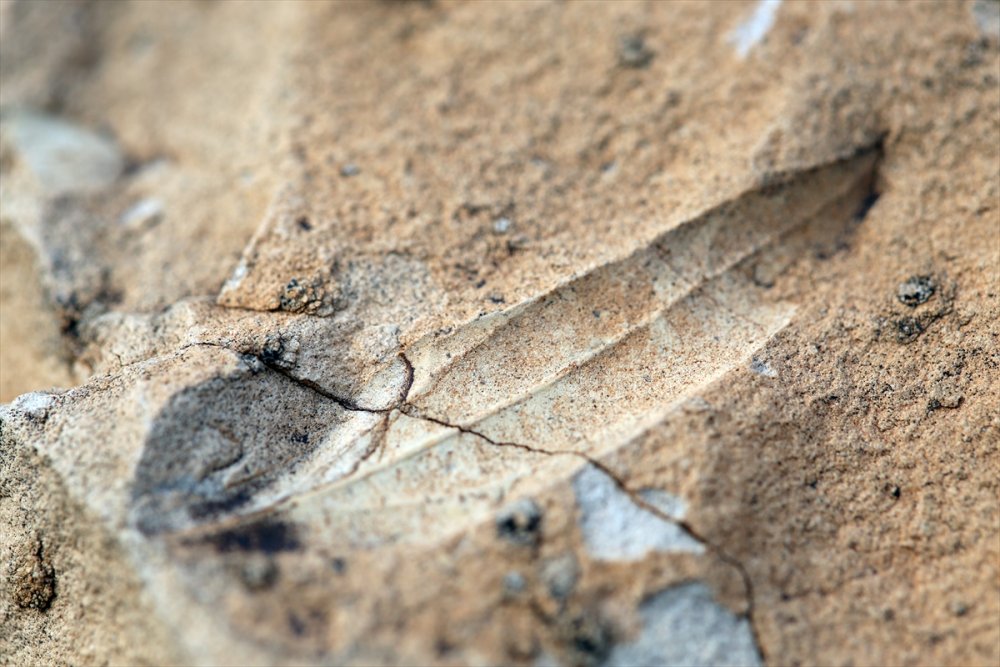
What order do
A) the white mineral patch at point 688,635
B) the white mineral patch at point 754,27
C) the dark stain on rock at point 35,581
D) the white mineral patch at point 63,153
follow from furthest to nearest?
1. the white mineral patch at point 63,153
2. the white mineral patch at point 754,27
3. the dark stain on rock at point 35,581
4. the white mineral patch at point 688,635

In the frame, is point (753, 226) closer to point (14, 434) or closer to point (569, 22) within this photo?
point (569, 22)

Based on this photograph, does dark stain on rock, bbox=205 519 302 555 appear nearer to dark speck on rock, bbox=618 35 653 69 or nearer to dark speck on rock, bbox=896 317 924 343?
dark speck on rock, bbox=896 317 924 343

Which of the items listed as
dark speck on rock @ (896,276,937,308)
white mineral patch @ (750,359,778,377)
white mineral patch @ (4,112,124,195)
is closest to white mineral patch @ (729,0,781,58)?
dark speck on rock @ (896,276,937,308)

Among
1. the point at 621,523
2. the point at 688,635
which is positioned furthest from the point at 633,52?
the point at 688,635

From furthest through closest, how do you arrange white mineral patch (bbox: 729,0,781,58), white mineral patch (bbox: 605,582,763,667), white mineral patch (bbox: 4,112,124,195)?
white mineral patch (bbox: 4,112,124,195) < white mineral patch (bbox: 729,0,781,58) < white mineral patch (bbox: 605,582,763,667)

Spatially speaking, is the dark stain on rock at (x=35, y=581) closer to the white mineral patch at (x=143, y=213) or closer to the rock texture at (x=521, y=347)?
the rock texture at (x=521, y=347)

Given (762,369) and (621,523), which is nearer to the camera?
(621,523)

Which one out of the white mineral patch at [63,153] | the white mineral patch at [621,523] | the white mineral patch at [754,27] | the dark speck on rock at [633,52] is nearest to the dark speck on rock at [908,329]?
the white mineral patch at [621,523]

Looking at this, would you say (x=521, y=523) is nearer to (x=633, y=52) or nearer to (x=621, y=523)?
(x=621, y=523)

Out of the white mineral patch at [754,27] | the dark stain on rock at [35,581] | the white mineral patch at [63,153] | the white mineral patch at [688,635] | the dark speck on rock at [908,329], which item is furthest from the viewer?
the white mineral patch at [63,153]
